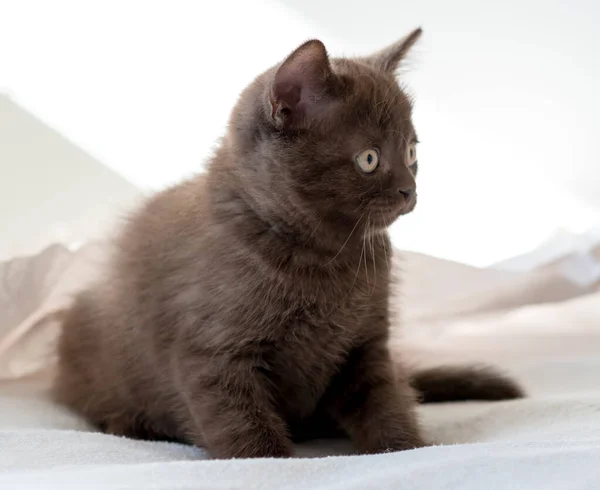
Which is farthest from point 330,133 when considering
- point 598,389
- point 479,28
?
point 479,28

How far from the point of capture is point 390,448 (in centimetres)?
134

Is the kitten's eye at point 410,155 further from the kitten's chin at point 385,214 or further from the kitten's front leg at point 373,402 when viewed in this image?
the kitten's front leg at point 373,402

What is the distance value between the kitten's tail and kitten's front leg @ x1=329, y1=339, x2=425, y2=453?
0.30 metres

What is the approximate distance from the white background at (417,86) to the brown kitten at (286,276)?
66 cm

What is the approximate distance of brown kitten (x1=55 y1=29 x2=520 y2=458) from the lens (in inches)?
49.6

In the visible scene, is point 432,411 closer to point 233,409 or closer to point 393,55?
point 233,409

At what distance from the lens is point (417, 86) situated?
2379 mm

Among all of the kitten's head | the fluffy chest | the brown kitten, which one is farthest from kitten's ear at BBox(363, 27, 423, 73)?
the fluffy chest

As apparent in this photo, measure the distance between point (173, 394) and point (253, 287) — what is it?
0.30 metres

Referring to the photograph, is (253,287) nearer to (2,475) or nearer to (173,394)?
(173,394)

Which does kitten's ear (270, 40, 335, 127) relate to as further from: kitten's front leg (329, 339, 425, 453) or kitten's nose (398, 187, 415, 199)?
kitten's front leg (329, 339, 425, 453)

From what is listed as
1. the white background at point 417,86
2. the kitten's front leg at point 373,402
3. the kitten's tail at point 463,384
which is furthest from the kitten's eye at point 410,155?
the white background at point 417,86

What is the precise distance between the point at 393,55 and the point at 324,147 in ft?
1.02

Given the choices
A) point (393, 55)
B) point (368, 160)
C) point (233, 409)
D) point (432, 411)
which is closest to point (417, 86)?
point (393, 55)
